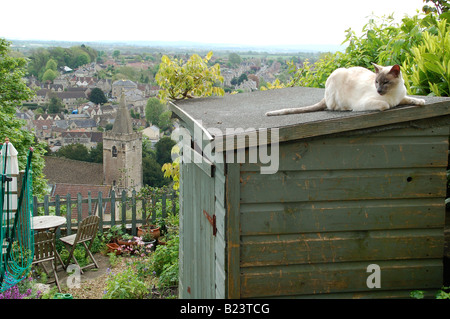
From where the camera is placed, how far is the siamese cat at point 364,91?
331 cm

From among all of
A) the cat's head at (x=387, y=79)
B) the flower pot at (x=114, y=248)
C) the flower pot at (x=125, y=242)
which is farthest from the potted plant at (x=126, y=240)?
the cat's head at (x=387, y=79)

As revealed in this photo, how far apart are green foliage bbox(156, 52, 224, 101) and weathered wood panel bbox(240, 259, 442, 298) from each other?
17.8 ft

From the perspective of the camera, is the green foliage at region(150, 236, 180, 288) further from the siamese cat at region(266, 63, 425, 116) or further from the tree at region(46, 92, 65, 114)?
the tree at region(46, 92, 65, 114)

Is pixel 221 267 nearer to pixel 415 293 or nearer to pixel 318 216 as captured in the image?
pixel 318 216

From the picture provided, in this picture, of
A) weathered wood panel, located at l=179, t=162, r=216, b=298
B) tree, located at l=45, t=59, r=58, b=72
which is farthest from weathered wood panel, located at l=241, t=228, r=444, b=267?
tree, located at l=45, t=59, r=58, b=72

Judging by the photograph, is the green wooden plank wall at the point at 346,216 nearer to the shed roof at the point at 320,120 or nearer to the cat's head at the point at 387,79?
the shed roof at the point at 320,120

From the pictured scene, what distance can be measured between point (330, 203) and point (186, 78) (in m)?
5.40

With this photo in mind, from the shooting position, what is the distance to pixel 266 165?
3.08 metres

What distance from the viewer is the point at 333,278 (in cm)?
328

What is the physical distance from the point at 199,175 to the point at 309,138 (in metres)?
1.22

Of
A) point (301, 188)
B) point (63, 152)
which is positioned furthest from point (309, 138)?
point (63, 152)

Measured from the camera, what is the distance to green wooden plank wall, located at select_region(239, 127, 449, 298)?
3.15 meters

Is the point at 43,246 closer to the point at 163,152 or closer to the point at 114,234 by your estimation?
the point at 114,234
